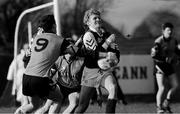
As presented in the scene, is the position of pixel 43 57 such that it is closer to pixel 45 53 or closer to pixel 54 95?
pixel 45 53

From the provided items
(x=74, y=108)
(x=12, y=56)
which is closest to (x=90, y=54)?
(x=74, y=108)

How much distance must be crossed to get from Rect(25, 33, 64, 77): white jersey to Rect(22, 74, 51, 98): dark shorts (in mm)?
66

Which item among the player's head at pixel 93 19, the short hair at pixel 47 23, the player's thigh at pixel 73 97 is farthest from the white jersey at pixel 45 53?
the player's thigh at pixel 73 97

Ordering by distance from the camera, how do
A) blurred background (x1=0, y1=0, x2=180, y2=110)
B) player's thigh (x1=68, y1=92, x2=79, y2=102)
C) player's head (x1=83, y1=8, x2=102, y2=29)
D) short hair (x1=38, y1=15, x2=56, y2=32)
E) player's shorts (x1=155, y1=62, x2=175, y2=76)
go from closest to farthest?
short hair (x1=38, y1=15, x2=56, y2=32) → player's head (x1=83, y1=8, x2=102, y2=29) → player's thigh (x1=68, y1=92, x2=79, y2=102) → player's shorts (x1=155, y1=62, x2=175, y2=76) → blurred background (x1=0, y1=0, x2=180, y2=110)

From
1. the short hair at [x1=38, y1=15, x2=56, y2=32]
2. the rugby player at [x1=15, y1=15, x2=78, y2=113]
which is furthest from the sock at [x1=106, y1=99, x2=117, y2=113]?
the short hair at [x1=38, y1=15, x2=56, y2=32]

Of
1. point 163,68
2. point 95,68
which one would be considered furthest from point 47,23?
point 163,68

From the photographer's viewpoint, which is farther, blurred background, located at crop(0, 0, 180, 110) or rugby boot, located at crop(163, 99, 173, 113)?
blurred background, located at crop(0, 0, 180, 110)

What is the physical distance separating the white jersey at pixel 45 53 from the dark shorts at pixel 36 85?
7 cm

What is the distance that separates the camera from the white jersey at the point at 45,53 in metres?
9.34

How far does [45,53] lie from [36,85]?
1.49 ft

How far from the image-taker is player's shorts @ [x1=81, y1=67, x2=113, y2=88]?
9.66m

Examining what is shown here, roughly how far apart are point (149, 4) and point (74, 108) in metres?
6.87

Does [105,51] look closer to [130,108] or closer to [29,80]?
[29,80]

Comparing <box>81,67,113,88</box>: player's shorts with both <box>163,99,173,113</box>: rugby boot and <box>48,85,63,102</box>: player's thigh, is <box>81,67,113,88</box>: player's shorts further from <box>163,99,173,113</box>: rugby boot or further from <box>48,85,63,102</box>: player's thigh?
<box>163,99,173,113</box>: rugby boot
